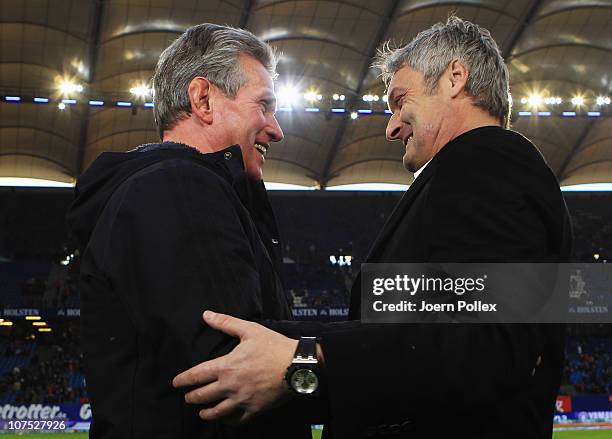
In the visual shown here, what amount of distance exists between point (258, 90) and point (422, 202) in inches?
34.9

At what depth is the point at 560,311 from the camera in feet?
6.98

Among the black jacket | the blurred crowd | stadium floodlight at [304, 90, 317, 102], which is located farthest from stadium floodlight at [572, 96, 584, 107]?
the black jacket

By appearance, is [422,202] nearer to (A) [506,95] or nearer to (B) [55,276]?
(A) [506,95]

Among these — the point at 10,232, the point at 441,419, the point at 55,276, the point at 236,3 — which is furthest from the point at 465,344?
the point at 10,232

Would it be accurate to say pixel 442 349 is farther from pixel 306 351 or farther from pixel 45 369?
pixel 45 369

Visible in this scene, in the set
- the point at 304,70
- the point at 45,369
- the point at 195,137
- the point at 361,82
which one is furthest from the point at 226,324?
the point at 361,82

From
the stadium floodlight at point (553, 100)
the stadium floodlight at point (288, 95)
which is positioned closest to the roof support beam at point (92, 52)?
the stadium floodlight at point (288, 95)

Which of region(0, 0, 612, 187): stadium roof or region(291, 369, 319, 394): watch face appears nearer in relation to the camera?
region(291, 369, 319, 394): watch face

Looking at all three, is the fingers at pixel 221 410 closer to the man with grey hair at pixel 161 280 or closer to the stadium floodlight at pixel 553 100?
the man with grey hair at pixel 161 280

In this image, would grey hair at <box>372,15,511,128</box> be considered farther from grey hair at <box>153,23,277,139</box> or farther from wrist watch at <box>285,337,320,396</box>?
wrist watch at <box>285,337,320,396</box>

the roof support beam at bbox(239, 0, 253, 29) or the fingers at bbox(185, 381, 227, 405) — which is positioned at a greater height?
the roof support beam at bbox(239, 0, 253, 29)

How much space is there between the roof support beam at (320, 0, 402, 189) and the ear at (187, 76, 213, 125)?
23672 millimetres

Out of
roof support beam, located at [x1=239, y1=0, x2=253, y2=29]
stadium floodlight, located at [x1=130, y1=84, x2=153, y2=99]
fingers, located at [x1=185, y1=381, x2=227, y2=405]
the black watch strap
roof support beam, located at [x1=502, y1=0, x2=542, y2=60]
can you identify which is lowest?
fingers, located at [x1=185, y1=381, x2=227, y2=405]

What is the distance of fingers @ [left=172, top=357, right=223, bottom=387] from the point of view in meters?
1.77
